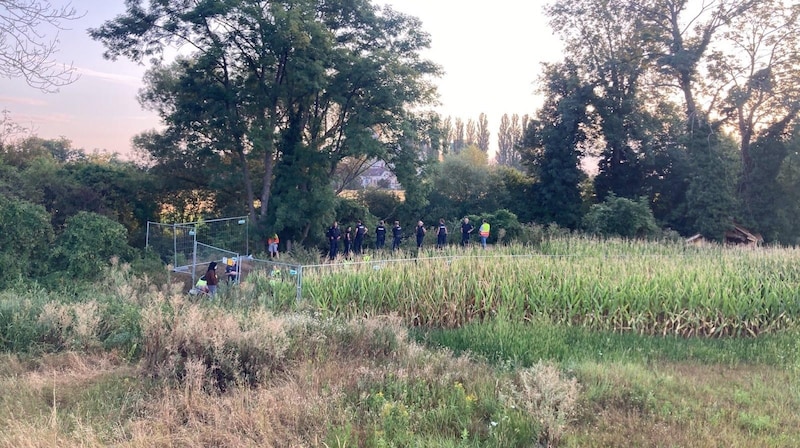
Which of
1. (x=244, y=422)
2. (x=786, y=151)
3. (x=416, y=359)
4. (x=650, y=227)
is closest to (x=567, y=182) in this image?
(x=650, y=227)

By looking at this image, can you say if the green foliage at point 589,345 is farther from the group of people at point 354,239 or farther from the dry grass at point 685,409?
the group of people at point 354,239

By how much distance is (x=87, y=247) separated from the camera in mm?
16062

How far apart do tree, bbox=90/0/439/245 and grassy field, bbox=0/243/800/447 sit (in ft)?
36.8

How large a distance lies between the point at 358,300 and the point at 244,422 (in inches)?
212

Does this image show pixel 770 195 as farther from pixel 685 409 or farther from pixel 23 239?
pixel 23 239

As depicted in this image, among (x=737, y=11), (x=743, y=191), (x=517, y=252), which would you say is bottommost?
(x=517, y=252)

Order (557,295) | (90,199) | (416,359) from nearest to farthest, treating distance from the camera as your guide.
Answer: (416,359) < (557,295) < (90,199)

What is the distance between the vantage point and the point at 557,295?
941cm

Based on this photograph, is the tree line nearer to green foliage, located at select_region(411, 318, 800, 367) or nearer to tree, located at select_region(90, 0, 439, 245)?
tree, located at select_region(90, 0, 439, 245)

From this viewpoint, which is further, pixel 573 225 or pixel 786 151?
pixel 573 225

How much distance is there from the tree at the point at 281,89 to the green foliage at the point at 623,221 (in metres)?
8.06

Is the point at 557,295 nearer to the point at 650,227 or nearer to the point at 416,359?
the point at 416,359

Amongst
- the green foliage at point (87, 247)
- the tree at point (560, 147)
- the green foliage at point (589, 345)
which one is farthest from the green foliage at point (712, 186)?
the green foliage at point (87, 247)

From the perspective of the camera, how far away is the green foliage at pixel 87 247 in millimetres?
15633
